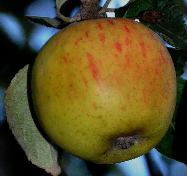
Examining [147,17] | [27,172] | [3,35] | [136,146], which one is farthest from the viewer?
[3,35]

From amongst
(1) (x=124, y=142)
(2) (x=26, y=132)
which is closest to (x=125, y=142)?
(1) (x=124, y=142)

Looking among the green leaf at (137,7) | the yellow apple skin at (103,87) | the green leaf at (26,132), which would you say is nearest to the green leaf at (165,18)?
the green leaf at (137,7)

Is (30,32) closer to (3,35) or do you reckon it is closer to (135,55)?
(3,35)

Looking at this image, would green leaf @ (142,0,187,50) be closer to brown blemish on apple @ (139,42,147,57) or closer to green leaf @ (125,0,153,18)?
green leaf @ (125,0,153,18)

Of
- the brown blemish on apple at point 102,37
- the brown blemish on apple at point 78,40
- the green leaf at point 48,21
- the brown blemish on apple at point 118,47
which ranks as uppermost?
the brown blemish on apple at point 102,37

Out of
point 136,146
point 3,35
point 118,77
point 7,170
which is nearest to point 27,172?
point 7,170

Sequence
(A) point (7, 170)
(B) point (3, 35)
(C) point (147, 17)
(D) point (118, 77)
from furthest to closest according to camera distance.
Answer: (B) point (3, 35), (A) point (7, 170), (C) point (147, 17), (D) point (118, 77)

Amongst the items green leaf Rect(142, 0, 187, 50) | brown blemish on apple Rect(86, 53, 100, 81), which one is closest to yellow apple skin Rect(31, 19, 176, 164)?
brown blemish on apple Rect(86, 53, 100, 81)

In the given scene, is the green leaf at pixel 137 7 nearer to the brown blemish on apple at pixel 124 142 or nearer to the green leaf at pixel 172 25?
the green leaf at pixel 172 25
